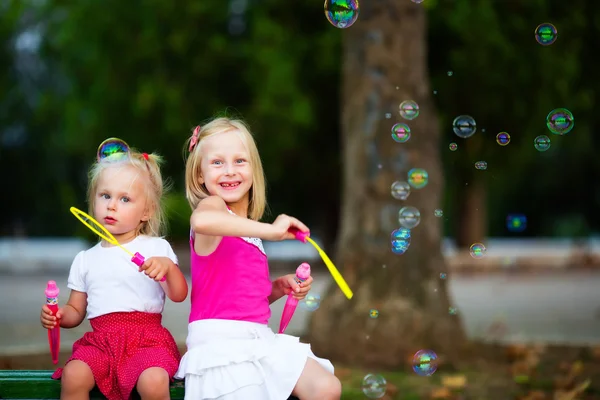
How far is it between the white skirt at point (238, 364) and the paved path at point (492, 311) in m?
4.47

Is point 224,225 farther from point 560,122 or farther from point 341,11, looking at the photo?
point 560,122

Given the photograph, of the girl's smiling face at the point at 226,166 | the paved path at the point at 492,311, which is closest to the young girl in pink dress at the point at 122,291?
the girl's smiling face at the point at 226,166

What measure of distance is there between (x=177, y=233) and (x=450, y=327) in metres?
13.0

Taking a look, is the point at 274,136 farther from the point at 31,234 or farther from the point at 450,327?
the point at 31,234

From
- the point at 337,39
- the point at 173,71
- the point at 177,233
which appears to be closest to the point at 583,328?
the point at 337,39

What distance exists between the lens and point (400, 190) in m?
6.57

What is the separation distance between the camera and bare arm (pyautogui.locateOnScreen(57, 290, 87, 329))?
3.10 metres

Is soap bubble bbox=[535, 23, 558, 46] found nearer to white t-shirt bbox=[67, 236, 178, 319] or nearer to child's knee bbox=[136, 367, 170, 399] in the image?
white t-shirt bbox=[67, 236, 178, 319]

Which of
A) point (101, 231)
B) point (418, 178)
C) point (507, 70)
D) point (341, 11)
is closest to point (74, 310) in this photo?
point (101, 231)

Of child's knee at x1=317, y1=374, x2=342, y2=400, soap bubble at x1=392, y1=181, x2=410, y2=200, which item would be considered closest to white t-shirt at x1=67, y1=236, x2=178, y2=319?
child's knee at x1=317, y1=374, x2=342, y2=400

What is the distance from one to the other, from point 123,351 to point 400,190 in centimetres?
385

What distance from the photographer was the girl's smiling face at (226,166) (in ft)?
10.1

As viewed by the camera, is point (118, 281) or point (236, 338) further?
point (118, 281)

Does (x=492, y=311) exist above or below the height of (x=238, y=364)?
below
